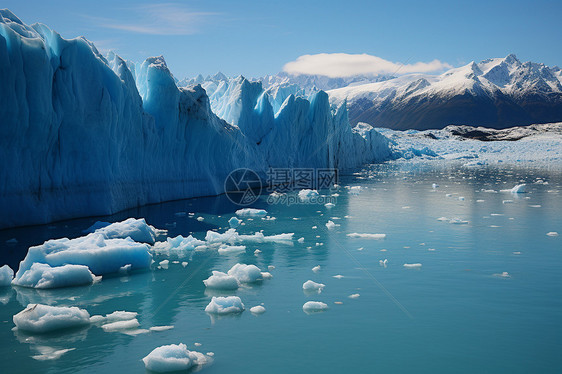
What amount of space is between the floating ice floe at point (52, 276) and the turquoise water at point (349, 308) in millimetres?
118

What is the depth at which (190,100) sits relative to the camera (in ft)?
47.3

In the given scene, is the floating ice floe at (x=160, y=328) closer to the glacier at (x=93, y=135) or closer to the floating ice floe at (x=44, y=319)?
the floating ice floe at (x=44, y=319)

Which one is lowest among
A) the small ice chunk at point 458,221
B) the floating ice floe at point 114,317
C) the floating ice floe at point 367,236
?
the floating ice floe at point 114,317

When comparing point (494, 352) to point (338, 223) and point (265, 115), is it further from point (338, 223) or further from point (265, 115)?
point (265, 115)

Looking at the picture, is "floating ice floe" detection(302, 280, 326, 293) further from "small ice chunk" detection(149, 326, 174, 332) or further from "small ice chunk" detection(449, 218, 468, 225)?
"small ice chunk" detection(449, 218, 468, 225)

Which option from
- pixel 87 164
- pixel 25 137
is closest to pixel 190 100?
pixel 87 164

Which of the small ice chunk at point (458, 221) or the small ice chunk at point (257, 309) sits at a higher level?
the small ice chunk at point (458, 221)

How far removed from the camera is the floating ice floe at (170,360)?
3.57 m

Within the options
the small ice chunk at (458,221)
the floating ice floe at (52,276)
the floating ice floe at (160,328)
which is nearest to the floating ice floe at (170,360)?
the floating ice floe at (160,328)

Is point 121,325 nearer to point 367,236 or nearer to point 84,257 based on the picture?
point 84,257

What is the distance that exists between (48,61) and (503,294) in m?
8.66

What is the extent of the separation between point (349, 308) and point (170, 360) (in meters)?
2.12

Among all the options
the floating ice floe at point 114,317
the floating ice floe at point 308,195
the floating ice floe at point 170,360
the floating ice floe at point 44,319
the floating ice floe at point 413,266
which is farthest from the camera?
the floating ice floe at point 308,195

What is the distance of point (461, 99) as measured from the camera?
134500 mm
